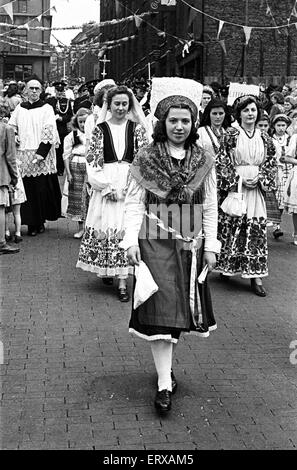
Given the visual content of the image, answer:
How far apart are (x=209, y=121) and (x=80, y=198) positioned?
10.6 feet

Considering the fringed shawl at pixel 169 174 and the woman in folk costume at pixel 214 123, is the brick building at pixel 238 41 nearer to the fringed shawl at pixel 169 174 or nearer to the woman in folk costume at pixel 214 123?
the woman in folk costume at pixel 214 123

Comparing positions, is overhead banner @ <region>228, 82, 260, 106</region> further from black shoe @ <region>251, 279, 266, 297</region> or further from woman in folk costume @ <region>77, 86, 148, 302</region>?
black shoe @ <region>251, 279, 266, 297</region>

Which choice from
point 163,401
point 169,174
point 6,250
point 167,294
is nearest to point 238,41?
point 6,250

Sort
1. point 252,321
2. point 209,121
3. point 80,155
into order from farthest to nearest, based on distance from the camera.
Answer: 1. point 80,155
2. point 209,121
3. point 252,321

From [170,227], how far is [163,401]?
108 centimetres

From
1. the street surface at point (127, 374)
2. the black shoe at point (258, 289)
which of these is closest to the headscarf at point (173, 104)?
the street surface at point (127, 374)

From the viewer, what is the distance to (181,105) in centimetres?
469

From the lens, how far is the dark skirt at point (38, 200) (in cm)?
1101

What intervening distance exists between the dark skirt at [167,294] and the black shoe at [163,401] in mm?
337

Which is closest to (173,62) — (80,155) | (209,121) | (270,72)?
(270,72)

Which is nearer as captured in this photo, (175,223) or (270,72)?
(175,223)
